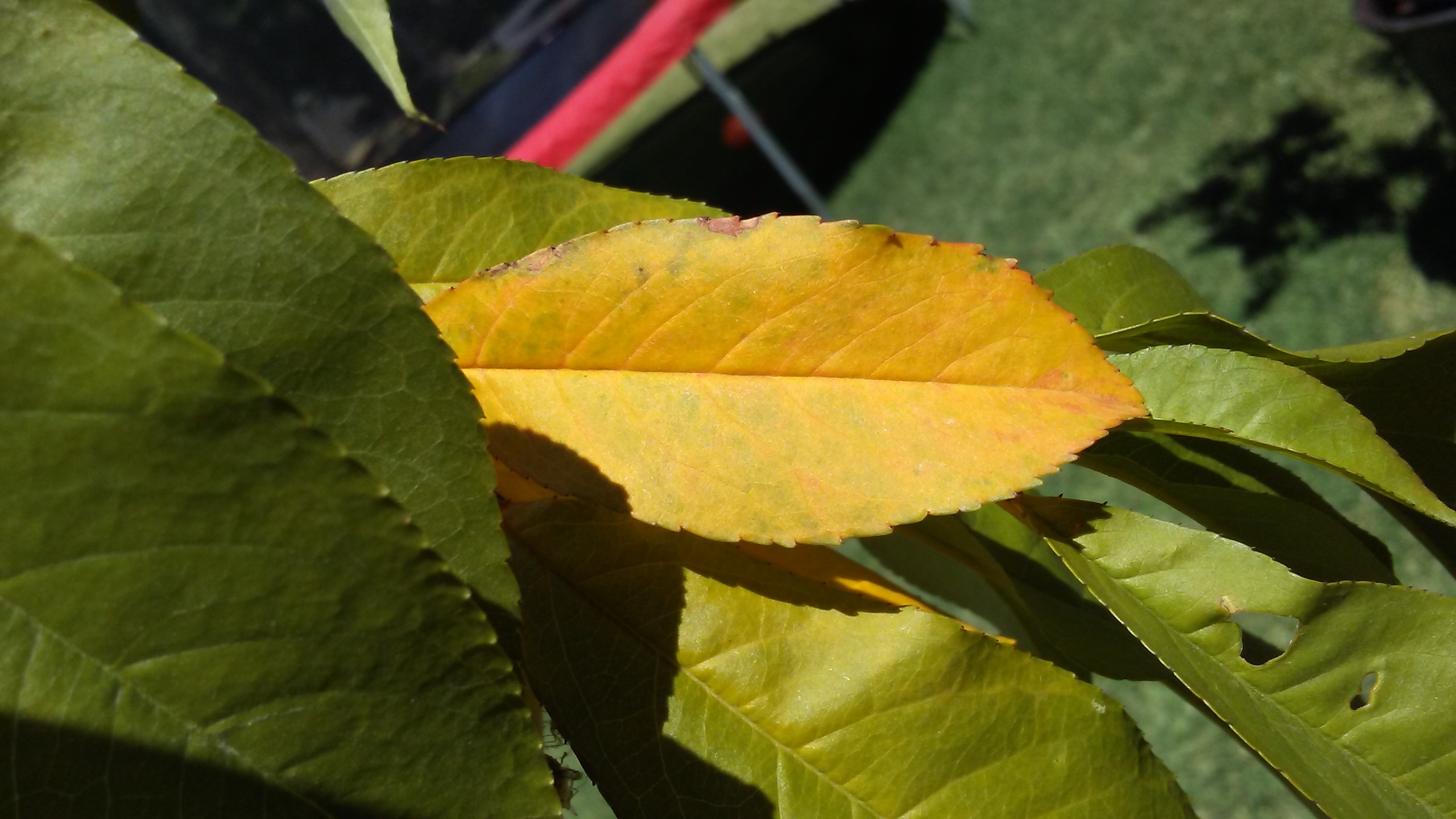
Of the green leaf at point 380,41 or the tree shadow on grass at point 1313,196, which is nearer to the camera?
the green leaf at point 380,41

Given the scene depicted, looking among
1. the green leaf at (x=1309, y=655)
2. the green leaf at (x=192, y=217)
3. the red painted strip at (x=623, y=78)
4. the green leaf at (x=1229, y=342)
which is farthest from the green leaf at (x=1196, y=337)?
the red painted strip at (x=623, y=78)

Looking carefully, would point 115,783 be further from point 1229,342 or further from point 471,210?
point 1229,342

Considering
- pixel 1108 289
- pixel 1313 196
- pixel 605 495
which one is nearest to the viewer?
pixel 605 495

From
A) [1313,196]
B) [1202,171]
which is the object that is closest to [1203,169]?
[1202,171]

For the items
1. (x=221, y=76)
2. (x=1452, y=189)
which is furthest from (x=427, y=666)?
(x=221, y=76)

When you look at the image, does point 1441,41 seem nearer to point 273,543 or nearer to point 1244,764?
point 1244,764

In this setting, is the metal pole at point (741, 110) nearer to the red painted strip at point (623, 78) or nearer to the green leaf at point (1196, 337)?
the red painted strip at point (623, 78)

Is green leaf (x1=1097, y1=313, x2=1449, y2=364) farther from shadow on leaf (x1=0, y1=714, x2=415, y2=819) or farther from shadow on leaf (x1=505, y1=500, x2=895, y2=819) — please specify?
shadow on leaf (x1=0, y1=714, x2=415, y2=819)
